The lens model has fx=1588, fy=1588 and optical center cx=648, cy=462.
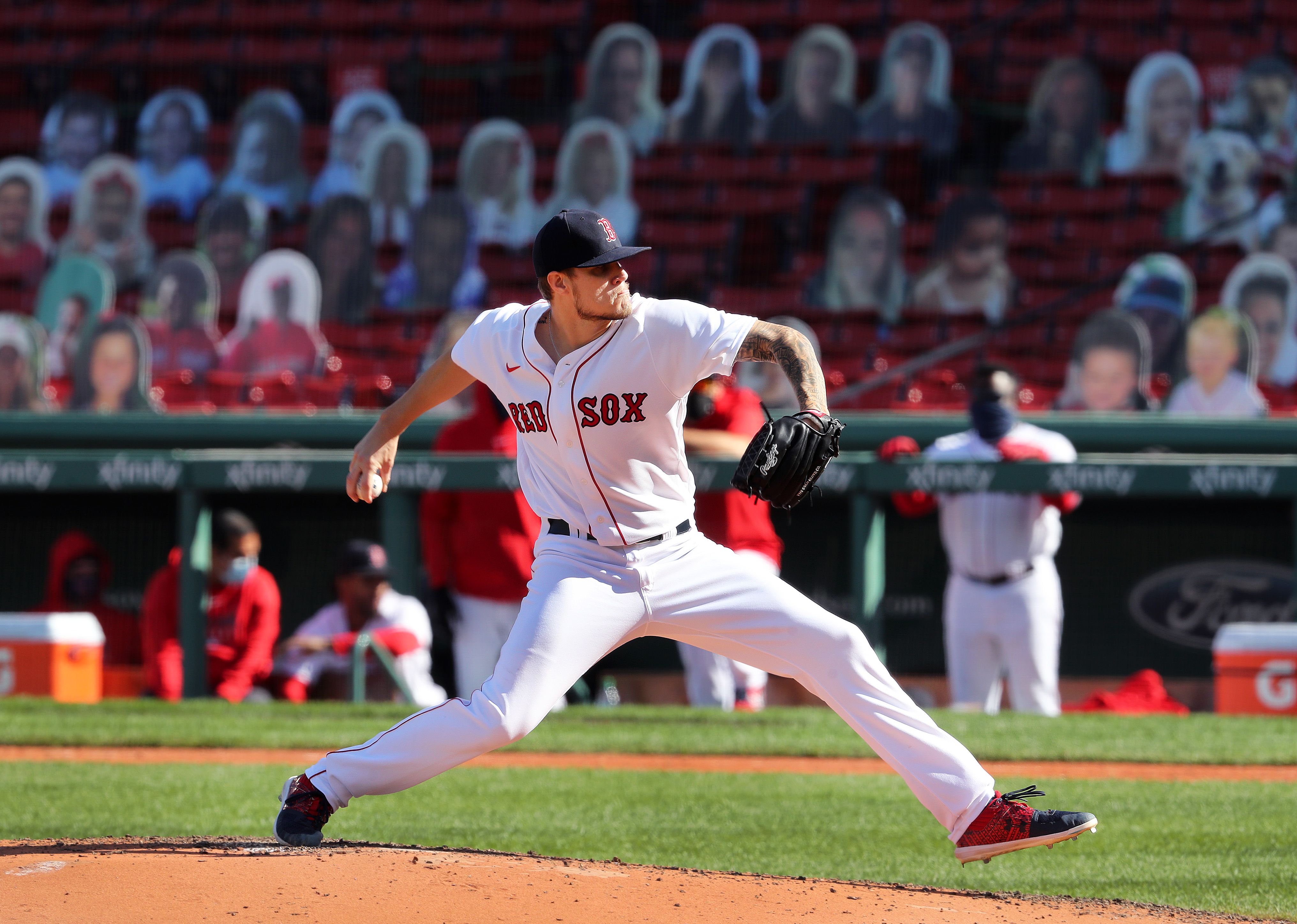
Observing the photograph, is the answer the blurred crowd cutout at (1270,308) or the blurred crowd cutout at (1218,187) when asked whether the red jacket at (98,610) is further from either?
the blurred crowd cutout at (1218,187)

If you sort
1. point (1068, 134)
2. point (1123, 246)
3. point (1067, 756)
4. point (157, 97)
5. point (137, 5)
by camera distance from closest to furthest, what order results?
point (1067, 756) < point (1123, 246) < point (1068, 134) < point (157, 97) < point (137, 5)

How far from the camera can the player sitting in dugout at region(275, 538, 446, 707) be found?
742cm

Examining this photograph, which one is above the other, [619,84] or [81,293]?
[619,84]

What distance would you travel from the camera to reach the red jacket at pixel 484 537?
23.1 feet

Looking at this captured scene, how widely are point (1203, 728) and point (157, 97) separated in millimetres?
10913

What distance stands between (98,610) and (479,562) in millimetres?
2736

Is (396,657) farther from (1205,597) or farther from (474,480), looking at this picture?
(1205,597)

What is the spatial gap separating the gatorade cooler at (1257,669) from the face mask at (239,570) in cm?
457

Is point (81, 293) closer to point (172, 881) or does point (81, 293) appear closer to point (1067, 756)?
point (1067, 756)

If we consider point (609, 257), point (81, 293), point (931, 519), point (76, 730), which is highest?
point (81, 293)

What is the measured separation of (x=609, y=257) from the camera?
10.7ft

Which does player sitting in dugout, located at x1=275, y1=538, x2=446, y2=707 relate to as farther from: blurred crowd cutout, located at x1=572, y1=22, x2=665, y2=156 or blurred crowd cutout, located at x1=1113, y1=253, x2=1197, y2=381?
blurred crowd cutout, located at x1=572, y1=22, x2=665, y2=156

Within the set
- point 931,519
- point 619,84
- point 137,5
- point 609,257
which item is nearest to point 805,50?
point 619,84

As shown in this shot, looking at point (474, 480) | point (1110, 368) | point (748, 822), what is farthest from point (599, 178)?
point (748, 822)
